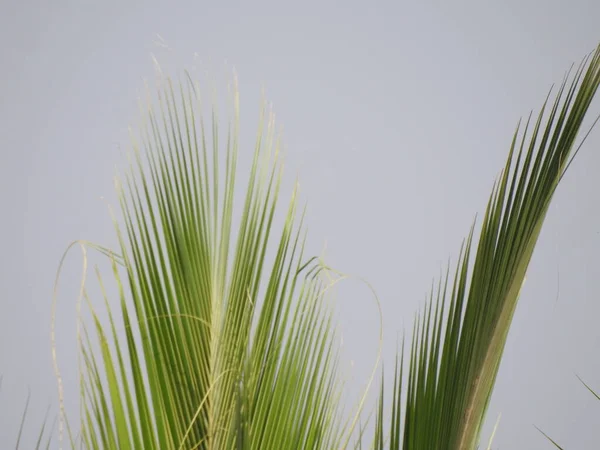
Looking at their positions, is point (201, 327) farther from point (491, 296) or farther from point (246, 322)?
point (491, 296)

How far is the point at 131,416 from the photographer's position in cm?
52

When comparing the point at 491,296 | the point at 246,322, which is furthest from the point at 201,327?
the point at 491,296

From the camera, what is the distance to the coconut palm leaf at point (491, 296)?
18.9 inches

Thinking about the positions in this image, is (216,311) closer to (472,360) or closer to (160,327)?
(160,327)

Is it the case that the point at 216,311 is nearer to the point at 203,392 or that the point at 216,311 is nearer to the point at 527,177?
the point at 203,392

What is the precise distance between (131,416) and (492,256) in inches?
10.5

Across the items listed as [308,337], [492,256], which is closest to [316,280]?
[308,337]

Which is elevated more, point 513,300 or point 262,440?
point 513,300

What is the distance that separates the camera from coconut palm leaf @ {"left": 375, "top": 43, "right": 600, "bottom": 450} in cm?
48

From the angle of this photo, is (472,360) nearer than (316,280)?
Yes

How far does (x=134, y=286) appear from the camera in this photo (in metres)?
0.55

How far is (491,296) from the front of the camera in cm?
50

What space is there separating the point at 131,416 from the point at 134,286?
90 millimetres

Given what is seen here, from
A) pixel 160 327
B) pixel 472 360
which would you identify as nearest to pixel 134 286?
pixel 160 327
